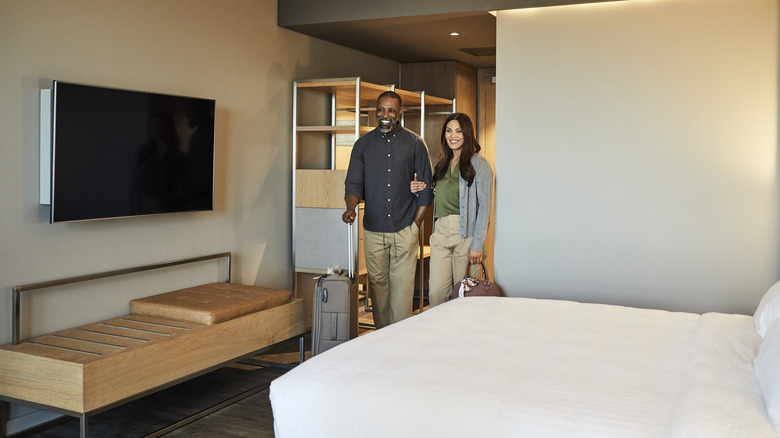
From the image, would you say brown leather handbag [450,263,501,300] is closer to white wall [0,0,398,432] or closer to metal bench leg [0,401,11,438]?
white wall [0,0,398,432]

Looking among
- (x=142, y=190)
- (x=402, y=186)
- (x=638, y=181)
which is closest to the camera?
(x=142, y=190)

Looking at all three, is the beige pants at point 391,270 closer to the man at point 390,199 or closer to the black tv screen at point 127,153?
the man at point 390,199

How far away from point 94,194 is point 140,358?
86cm

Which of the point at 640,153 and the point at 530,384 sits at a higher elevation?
the point at 640,153

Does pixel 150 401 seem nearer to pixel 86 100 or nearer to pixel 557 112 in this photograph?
pixel 86 100

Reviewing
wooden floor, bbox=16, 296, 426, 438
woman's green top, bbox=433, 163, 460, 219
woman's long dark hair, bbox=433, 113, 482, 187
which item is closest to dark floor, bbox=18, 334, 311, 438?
wooden floor, bbox=16, 296, 426, 438

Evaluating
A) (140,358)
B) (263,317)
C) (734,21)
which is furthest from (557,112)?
(140,358)

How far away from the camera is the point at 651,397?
1.86 meters

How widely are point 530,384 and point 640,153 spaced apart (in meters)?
2.32

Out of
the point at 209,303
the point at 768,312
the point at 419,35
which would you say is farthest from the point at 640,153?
the point at 209,303

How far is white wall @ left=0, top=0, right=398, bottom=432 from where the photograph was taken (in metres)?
3.11

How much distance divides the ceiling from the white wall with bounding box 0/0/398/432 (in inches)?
9.3

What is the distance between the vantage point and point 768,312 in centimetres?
240

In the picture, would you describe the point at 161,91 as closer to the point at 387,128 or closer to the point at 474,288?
the point at 387,128
